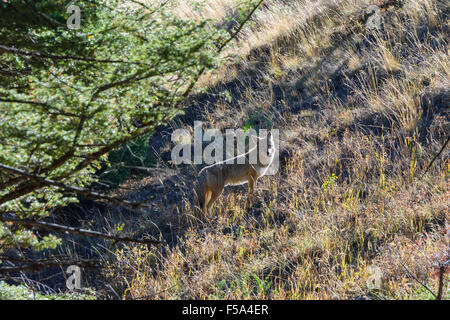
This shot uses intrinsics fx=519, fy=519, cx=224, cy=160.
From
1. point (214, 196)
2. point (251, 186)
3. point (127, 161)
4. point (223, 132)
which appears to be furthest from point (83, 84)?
point (223, 132)

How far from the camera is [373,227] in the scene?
7.21m

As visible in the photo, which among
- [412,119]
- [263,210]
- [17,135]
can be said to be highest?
[17,135]

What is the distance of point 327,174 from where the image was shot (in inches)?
347

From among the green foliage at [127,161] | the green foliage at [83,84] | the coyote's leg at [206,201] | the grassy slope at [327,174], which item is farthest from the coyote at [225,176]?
the green foliage at [83,84]

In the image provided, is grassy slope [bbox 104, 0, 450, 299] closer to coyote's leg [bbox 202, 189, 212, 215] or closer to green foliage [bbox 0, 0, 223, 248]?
coyote's leg [bbox 202, 189, 212, 215]

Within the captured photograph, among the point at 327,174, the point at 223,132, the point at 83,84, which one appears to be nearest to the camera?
the point at 83,84

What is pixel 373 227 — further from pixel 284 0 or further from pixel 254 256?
pixel 284 0

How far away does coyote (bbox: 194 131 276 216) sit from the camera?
8.19m

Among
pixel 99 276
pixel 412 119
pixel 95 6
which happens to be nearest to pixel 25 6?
pixel 95 6

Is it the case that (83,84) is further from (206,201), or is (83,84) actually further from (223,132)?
(223,132)

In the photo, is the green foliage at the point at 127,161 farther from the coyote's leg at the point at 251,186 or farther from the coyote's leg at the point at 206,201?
the coyote's leg at the point at 251,186

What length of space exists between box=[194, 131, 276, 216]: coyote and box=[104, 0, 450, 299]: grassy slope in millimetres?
386

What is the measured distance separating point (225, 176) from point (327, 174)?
5.94 ft
